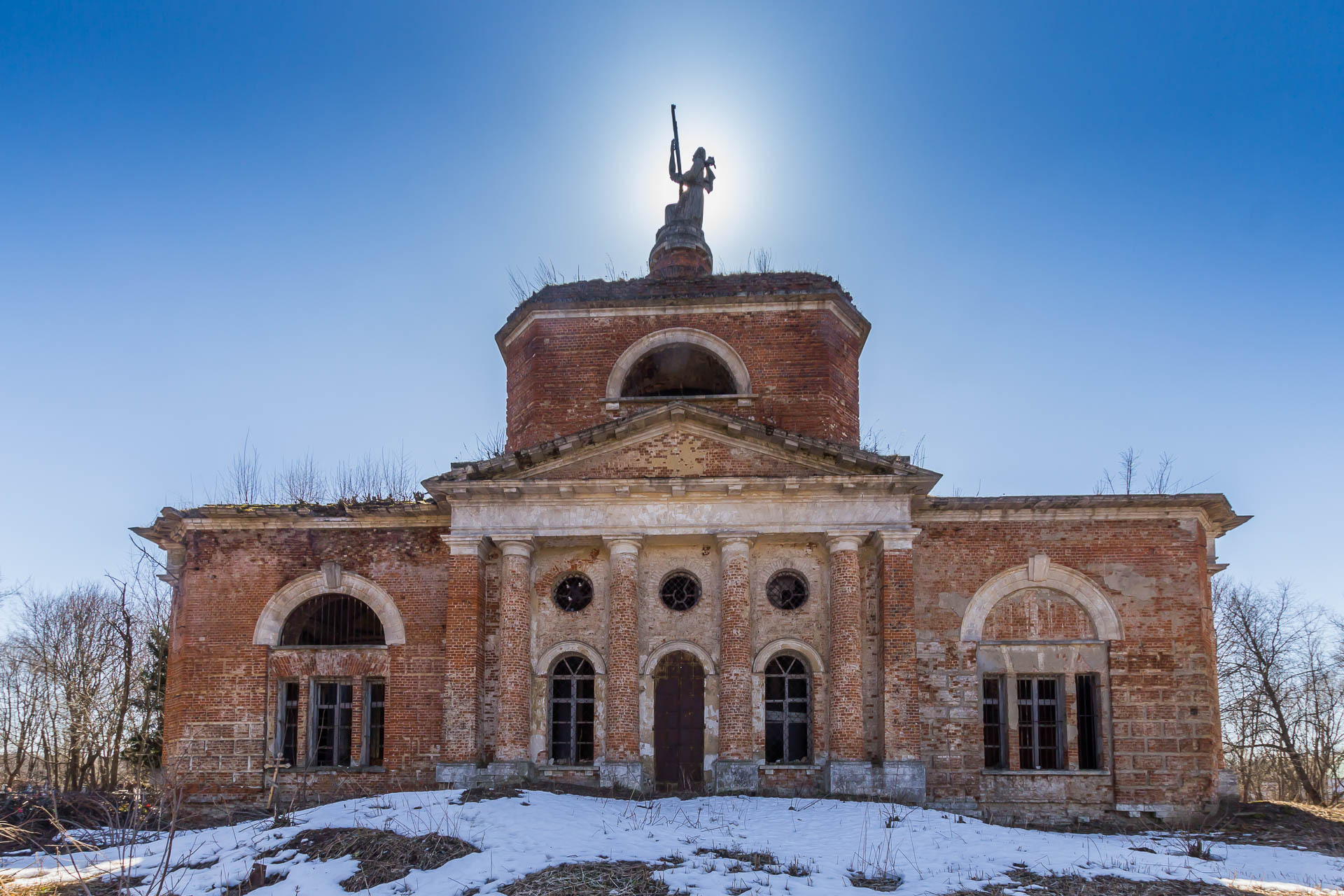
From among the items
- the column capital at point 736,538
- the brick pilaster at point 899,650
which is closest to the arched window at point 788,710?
the brick pilaster at point 899,650

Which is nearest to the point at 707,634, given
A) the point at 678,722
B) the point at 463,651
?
the point at 678,722

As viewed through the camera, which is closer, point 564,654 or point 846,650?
point 846,650

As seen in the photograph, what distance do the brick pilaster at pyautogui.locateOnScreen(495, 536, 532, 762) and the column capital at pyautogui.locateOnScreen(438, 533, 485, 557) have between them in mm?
309

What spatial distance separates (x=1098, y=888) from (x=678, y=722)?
7406 mm

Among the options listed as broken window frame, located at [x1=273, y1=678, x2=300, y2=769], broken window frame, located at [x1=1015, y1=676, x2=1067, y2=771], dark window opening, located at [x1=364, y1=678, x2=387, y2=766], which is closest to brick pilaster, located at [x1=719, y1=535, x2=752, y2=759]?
broken window frame, located at [x1=1015, y1=676, x2=1067, y2=771]

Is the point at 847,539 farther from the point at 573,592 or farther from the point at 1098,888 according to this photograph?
the point at 1098,888

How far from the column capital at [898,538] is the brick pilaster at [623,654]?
12.2ft

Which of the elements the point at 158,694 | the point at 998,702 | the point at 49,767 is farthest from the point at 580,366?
the point at 49,767

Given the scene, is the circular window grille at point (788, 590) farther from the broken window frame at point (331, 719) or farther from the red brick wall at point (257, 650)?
the broken window frame at point (331, 719)

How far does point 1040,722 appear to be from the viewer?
56.4 feet

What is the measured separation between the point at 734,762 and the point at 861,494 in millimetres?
4360

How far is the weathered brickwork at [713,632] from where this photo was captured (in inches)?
648

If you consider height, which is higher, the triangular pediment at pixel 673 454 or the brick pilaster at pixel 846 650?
the triangular pediment at pixel 673 454

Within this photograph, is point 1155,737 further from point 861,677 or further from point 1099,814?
point 861,677
